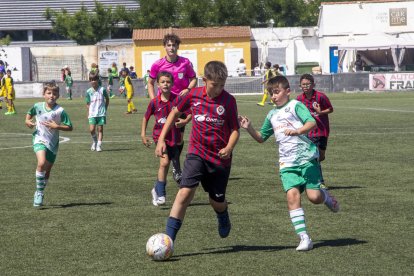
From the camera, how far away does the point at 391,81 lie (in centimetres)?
5425

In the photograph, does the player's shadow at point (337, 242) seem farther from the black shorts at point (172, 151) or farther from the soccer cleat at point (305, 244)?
the black shorts at point (172, 151)

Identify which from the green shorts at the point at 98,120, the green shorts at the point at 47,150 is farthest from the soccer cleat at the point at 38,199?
the green shorts at the point at 98,120

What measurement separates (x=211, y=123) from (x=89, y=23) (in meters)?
77.6

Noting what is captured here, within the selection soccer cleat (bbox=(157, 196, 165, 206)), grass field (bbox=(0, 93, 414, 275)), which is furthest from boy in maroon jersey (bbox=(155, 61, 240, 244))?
soccer cleat (bbox=(157, 196, 165, 206))

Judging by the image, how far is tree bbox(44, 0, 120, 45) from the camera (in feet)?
282

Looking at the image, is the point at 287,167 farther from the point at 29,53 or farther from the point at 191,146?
the point at 29,53

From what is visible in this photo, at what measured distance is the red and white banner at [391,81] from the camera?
54031 millimetres

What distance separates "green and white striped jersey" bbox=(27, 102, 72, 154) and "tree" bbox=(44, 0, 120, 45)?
240 feet

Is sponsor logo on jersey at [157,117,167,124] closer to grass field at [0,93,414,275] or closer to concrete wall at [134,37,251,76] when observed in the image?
grass field at [0,93,414,275]

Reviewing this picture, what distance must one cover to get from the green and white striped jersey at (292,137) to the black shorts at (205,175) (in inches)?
28.3

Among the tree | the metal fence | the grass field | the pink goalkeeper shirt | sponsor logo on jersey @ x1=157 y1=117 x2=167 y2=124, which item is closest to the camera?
the grass field

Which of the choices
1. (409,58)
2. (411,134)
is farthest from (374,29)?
(411,134)

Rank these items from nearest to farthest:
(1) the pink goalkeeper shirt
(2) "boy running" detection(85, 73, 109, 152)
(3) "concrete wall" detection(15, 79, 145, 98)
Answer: (1) the pink goalkeeper shirt
(2) "boy running" detection(85, 73, 109, 152)
(3) "concrete wall" detection(15, 79, 145, 98)

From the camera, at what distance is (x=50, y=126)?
12.9 metres
